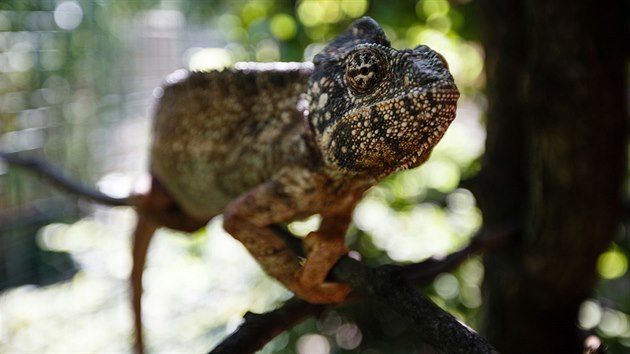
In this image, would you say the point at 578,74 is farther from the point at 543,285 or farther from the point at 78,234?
the point at 78,234

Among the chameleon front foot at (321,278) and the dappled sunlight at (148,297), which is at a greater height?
the chameleon front foot at (321,278)

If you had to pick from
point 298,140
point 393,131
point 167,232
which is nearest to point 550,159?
point 298,140

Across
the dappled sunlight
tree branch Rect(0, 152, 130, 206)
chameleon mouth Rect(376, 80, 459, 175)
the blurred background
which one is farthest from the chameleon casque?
the dappled sunlight

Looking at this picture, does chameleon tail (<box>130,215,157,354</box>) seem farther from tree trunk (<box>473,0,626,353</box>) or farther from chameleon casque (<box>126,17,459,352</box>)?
tree trunk (<box>473,0,626,353</box>)

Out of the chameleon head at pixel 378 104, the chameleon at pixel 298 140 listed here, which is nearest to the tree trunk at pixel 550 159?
the chameleon at pixel 298 140

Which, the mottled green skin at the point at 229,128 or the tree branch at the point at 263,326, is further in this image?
the mottled green skin at the point at 229,128

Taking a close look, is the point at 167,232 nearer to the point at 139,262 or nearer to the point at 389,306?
the point at 139,262

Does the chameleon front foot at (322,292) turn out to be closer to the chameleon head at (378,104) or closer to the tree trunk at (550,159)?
the chameleon head at (378,104)
